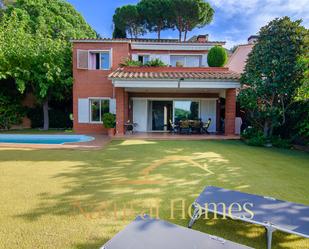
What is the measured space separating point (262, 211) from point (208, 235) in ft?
3.57

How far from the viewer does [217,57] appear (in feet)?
51.0

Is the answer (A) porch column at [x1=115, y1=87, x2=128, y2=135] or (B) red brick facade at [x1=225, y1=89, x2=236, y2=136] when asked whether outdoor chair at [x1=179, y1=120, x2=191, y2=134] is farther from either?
(A) porch column at [x1=115, y1=87, x2=128, y2=135]

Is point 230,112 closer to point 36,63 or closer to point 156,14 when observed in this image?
point 36,63

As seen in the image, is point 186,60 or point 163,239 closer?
point 163,239

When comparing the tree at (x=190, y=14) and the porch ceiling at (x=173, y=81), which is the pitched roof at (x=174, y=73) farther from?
the tree at (x=190, y=14)

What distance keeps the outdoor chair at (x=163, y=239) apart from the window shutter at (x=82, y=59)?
15.0 m

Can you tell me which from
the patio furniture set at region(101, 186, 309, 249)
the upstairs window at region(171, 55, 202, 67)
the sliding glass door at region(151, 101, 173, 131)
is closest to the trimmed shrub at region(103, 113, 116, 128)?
the sliding glass door at region(151, 101, 173, 131)

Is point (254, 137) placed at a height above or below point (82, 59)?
below

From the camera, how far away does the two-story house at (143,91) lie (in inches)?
588

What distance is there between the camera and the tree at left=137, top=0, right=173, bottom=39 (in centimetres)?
2634

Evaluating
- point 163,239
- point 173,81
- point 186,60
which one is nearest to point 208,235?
point 163,239

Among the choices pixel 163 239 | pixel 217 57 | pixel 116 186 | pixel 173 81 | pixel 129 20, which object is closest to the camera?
→ pixel 163 239

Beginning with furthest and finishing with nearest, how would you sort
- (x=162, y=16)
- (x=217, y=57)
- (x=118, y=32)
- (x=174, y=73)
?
(x=118, y=32)
(x=162, y=16)
(x=217, y=57)
(x=174, y=73)

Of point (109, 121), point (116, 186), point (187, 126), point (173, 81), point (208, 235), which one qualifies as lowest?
point (116, 186)
